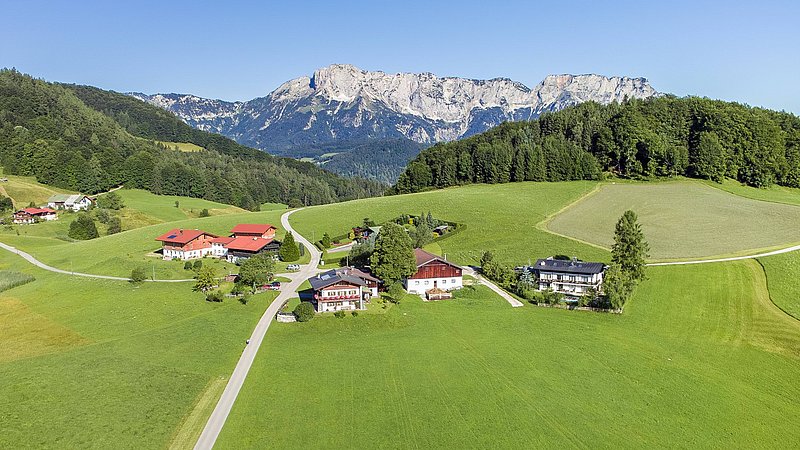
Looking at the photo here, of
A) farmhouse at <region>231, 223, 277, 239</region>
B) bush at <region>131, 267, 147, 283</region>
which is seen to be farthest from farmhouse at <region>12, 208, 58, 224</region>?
bush at <region>131, 267, 147, 283</region>

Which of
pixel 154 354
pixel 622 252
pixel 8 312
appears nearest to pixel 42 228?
pixel 8 312

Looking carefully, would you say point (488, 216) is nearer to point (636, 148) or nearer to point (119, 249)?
point (636, 148)

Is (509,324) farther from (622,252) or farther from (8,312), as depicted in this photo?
(8,312)

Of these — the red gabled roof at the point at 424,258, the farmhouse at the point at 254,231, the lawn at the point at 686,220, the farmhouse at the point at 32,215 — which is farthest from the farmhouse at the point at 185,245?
the lawn at the point at 686,220

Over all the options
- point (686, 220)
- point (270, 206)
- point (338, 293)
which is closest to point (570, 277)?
point (338, 293)

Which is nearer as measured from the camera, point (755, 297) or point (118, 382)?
point (118, 382)

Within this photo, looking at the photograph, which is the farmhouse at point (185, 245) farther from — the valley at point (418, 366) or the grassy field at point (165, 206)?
the grassy field at point (165, 206)
